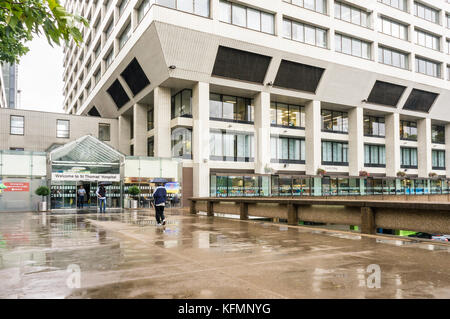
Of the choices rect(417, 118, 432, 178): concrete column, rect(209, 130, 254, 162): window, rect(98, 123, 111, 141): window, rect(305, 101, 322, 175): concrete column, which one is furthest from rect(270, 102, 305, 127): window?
rect(98, 123, 111, 141): window

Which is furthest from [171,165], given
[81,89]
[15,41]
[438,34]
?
[438,34]

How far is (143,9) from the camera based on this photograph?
34906 millimetres

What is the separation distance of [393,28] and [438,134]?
818 inches

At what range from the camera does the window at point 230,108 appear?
126 ft

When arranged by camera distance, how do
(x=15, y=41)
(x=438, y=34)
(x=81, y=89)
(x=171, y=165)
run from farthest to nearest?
(x=81, y=89), (x=438, y=34), (x=171, y=165), (x=15, y=41)

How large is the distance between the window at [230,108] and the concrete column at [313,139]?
748 centimetres

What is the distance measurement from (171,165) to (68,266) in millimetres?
25543

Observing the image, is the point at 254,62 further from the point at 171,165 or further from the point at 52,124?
the point at 52,124

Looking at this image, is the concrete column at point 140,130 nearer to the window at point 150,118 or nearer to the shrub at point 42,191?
the window at point 150,118

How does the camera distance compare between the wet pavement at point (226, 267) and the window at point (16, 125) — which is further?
the window at point (16, 125)

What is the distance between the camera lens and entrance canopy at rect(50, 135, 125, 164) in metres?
27.3

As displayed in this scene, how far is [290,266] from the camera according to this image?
614 centimetres

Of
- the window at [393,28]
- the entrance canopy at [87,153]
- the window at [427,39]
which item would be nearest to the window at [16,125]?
the entrance canopy at [87,153]
